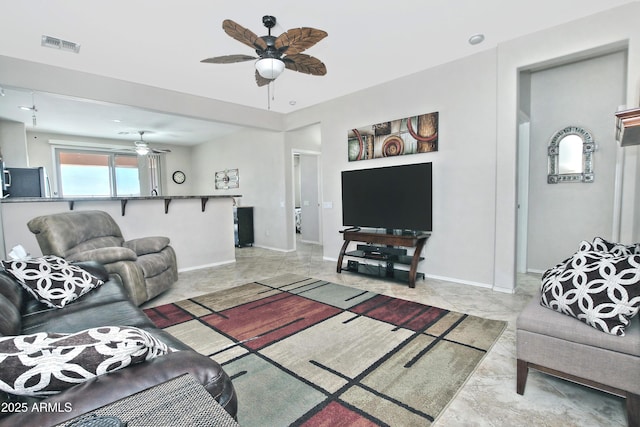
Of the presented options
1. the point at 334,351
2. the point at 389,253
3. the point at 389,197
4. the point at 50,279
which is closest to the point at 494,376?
the point at 334,351

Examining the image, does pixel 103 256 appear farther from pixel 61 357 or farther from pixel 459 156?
pixel 459 156

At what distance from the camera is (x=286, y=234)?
611 cm

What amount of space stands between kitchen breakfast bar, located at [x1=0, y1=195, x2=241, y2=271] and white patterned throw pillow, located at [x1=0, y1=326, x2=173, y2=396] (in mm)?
3562

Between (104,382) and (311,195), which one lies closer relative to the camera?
(104,382)

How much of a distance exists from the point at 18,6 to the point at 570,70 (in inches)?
220

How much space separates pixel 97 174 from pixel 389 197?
769cm

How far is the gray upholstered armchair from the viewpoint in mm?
2811

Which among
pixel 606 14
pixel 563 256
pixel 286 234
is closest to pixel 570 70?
pixel 606 14

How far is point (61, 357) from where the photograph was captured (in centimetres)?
82

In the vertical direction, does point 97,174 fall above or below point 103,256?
above

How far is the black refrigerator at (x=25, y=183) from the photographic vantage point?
3.92 m

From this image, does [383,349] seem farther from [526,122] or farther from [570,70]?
[570,70]

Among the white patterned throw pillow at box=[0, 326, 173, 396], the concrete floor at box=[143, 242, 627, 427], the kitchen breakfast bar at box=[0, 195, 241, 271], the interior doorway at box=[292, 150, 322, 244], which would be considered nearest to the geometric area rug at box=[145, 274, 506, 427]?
the concrete floor at box=[143, 242, 627, 427]

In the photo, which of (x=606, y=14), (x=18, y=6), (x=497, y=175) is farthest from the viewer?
(x=497, y=175)
